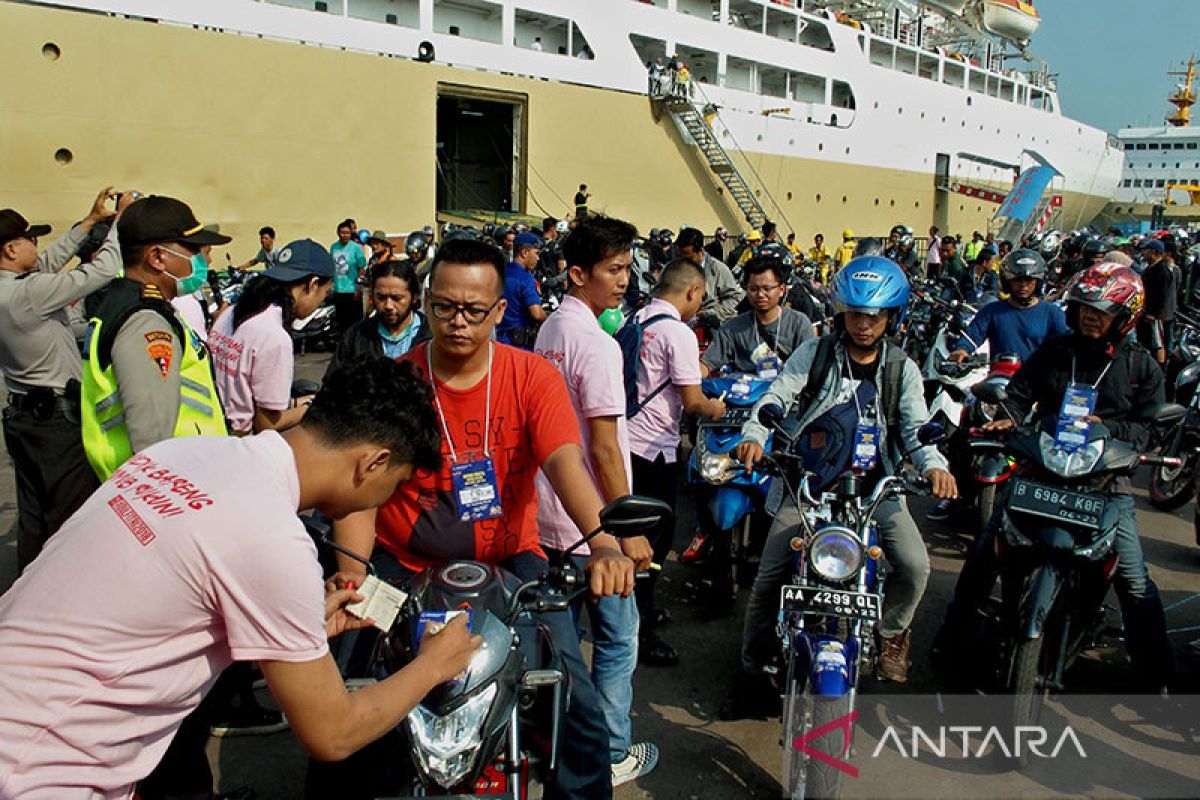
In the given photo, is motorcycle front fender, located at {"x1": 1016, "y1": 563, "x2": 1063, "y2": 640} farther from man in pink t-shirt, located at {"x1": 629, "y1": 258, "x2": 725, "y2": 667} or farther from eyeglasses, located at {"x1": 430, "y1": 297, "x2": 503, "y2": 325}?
eyeglasses, located at {"x1": 430, "y1": 297, "x2": 503, "y2": 325}

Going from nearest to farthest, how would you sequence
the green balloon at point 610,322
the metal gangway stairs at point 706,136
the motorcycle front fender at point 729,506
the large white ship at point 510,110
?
1. the motorcycle front fender at point 729,506
2. the green balloon at point 610,322
3. the large white ship at point 510,110
4. the metal gangway stairs at point 706,136

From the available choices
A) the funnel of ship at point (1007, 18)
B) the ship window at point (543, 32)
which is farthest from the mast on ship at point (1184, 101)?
the ship window at point (543, 32)

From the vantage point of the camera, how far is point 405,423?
178 cm

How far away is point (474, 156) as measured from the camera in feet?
83.4

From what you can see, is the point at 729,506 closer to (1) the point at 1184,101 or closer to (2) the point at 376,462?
(2) the point at 376,462

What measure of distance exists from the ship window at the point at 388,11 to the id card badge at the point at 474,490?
19.5 meters

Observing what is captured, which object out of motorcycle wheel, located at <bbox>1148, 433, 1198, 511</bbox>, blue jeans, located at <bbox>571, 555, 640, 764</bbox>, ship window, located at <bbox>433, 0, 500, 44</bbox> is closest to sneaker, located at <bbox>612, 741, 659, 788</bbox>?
blue jeans, located at <bbox>571, 555, 640, 764</bbox>

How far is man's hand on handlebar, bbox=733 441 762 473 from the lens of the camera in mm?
3191

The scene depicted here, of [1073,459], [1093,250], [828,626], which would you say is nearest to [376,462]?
[828,626]

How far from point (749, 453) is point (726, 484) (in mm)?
1167

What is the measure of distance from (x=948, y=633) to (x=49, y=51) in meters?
17.1

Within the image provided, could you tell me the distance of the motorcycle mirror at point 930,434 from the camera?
317cm

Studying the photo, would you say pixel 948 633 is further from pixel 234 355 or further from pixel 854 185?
pixel 854 185

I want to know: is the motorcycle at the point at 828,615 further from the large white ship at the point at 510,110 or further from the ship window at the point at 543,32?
the ship window at the point at 543,32
